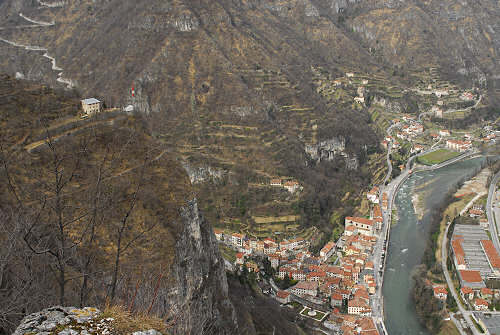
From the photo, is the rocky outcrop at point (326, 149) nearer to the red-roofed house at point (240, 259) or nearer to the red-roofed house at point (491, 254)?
the red-roofed house at point (240, 259)

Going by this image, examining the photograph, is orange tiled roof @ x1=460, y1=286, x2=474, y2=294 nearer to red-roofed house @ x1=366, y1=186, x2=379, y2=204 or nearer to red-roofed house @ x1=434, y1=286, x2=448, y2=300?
red-roofed house @ x1=434, y1=286, x2=448, y2=300

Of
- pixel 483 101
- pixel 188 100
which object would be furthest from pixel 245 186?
pixel 483 101

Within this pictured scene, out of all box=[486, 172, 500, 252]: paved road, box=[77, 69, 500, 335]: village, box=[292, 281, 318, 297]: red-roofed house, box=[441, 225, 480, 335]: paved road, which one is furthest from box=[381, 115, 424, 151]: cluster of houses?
box=[292, 281, 318, 297]: red-roofed house

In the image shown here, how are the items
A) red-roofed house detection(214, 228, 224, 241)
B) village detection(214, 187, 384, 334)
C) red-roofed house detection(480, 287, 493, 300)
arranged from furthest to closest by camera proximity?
red-roofed house detection(214, 228, 224, 241) → red-roofed house detection(480, 287, 493, 300) → village detection(214, 187, 384, 334)

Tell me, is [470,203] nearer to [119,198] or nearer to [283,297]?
[283,297]

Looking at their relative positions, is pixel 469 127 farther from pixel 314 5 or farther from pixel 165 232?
pixel 165 232

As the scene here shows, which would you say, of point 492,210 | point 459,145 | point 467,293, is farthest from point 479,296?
point 459,145
